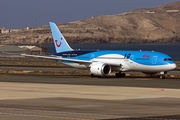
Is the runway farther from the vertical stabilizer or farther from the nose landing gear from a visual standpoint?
the vertical stabilizer

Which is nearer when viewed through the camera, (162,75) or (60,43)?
(162,75)

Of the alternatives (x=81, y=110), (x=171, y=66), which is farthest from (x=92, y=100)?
(x=171, y=66)

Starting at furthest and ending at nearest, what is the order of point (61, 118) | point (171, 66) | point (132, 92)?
point (171, 66) < point (132, 92) < point (61, 118)

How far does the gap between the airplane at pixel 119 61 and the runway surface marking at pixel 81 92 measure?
16090 millimetres

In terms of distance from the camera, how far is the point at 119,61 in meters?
64.3

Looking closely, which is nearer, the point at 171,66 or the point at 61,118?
the point at 61,118

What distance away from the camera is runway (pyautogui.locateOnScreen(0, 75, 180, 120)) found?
2742 cm

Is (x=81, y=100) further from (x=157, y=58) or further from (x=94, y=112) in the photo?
(x=157, y=58)

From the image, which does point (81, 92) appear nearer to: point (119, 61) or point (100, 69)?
point (100, 69)

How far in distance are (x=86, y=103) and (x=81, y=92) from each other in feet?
26.7

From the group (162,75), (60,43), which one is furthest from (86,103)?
(60,43)

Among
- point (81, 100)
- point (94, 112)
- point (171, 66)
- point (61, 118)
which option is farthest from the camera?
point (171, 66)

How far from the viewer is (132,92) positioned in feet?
139

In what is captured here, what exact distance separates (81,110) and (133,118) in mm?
4287
